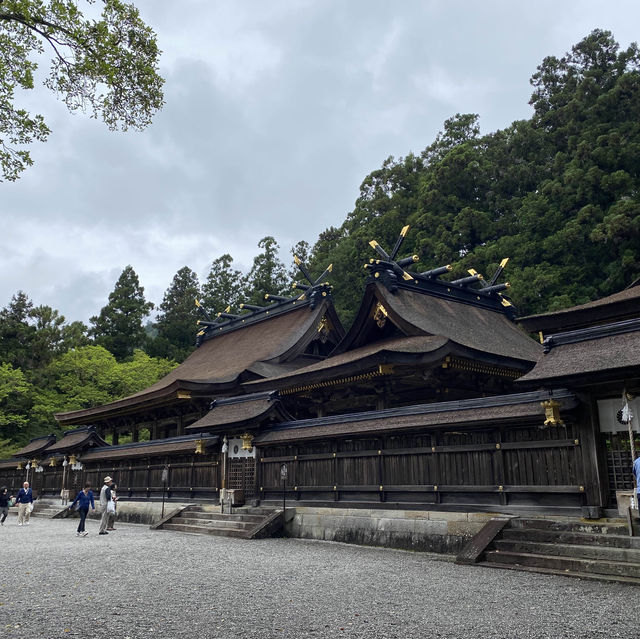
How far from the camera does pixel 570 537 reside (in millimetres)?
10305

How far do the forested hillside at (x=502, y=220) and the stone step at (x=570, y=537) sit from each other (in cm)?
2396

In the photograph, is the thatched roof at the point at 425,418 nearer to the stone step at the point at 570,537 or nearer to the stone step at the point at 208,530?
the stone step at the point at 570,537

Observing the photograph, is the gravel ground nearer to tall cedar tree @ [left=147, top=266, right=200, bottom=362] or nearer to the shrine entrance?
the shrine entrance

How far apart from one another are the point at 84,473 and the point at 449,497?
827 inches

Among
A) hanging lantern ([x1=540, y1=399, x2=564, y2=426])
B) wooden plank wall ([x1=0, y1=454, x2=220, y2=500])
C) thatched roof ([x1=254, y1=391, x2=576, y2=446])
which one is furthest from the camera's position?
wooden plank wall ([x1=0, y1=454, x2=220, y2=500])

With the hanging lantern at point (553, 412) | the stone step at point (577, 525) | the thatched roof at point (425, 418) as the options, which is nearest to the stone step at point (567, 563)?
the stone step at point (577, 525)

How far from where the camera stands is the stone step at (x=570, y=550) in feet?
30.4

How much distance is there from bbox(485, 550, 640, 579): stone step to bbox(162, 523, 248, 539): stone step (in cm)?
738

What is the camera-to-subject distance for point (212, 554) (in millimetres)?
12508

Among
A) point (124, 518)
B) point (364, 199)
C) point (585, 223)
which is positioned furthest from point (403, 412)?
point (364, 199)

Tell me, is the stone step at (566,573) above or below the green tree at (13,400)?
below

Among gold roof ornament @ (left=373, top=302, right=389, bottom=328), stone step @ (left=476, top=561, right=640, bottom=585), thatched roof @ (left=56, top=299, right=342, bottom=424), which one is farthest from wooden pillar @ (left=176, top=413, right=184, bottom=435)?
stone step @ (left=476, top=561, right=640, bottom=585)

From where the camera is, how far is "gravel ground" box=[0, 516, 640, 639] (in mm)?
6164

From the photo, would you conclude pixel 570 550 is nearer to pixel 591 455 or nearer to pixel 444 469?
pixel 591 455
